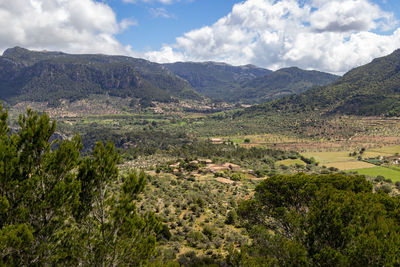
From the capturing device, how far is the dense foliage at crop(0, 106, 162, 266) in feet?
26.9

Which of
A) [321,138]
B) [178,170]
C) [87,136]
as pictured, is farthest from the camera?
[87,136]

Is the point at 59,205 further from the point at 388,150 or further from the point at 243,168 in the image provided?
the point at 388,150

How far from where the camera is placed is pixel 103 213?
394 inches

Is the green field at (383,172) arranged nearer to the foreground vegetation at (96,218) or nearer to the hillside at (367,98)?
the foreground vegetation at (96,218)

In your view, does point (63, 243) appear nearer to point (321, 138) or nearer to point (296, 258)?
point (296, 258)

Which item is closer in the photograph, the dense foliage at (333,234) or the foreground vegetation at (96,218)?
Answer: the foreground vegetation at (96,218)

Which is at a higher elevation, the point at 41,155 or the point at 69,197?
the point at 41,155

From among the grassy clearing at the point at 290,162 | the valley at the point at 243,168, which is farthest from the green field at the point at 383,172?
the grassy clearing at the point at 290,162

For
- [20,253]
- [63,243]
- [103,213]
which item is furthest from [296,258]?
[20,253]

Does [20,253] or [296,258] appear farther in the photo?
[296,258]

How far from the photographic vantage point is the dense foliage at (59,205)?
8203 millimetres

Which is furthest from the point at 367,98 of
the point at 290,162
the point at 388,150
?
the point at 290,162

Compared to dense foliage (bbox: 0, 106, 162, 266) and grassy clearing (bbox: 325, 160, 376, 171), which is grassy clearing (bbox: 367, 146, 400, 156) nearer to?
grassy clearing (bbox: 325, 160, 376, 171)

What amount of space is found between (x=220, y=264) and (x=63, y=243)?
13.2 meters
